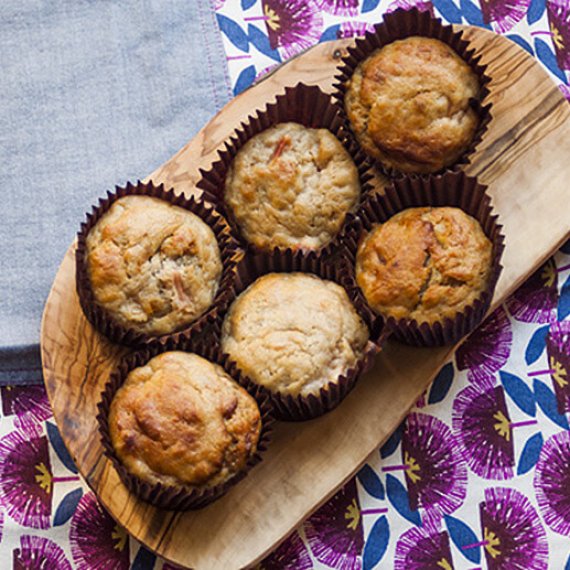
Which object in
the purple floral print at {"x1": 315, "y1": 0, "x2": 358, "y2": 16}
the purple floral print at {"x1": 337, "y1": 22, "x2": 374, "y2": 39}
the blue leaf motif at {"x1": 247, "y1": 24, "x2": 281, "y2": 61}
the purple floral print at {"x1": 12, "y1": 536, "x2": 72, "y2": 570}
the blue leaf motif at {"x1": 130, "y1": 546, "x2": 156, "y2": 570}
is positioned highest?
the purple floral print at {"x1": 315, "y1": 0, "x2": 358, "y2": 16}

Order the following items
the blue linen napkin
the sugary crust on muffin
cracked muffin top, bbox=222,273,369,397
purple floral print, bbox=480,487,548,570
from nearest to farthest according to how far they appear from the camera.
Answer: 1. the sugary crust on muffin
2. cracked muffin top, bbox=222,273,369,397
3. purple floral print, bbox=480,487,548,570
4. the blue linen napkin

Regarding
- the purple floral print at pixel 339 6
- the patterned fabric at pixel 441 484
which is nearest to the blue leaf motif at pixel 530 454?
the patterned fabric at pixel 441 484

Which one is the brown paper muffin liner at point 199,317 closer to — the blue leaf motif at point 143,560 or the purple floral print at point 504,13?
the blue leaf motif at point 143,560

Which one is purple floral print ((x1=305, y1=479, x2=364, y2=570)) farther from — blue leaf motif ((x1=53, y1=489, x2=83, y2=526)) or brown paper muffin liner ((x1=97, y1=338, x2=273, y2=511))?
blue leaf motif ((x1=53, y1=489, x2=83, y2=526))

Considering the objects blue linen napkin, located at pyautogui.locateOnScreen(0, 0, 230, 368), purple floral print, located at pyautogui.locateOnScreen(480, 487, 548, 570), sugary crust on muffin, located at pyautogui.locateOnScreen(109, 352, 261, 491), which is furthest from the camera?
blue linen napkin, located at pyautogui.locateOnScreen(0, 0, 230, 368)

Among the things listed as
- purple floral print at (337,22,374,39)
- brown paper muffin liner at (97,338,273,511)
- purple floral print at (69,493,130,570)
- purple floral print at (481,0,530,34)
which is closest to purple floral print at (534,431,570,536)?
brown paper muffin liner at (97,338,273,511)

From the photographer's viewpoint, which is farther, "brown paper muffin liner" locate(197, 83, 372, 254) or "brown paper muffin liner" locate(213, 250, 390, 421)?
"brown paper muffin liner" locate(197, 83, 372, 254)

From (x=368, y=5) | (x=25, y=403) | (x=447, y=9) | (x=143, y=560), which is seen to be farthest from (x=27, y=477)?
(x=447, y=9)
